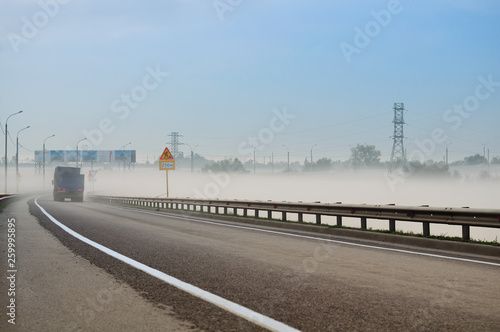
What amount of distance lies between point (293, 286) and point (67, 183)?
54.1m

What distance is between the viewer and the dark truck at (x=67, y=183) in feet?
187

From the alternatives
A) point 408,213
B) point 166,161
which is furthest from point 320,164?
point 408,213

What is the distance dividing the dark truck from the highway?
4699 centimetres

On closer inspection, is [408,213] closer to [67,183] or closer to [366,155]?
[67,183]

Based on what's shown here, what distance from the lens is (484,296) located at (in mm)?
6457

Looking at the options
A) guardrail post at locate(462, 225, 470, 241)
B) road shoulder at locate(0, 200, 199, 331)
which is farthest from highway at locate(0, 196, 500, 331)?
guardrail post at locate(462, 225, 470, 241)

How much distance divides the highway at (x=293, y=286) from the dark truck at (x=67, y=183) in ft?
154

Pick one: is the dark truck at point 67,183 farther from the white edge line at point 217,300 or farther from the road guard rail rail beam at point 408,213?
the white edge line at point 217,300

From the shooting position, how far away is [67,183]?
5712 centimetres

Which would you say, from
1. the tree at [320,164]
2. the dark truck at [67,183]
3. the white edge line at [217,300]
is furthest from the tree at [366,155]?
the white edge line at [217,300]

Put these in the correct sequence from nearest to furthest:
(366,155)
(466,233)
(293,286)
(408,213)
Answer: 1. (293,286)
2. (466,233)
3. (408,213)
4. (366,155)

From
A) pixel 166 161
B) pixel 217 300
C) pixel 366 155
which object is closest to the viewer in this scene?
pixel 217 300

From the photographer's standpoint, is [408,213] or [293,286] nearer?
[293,286]

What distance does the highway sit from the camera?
5.23 metres
